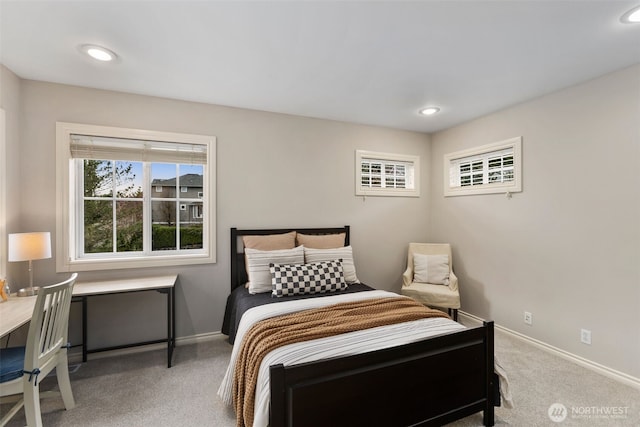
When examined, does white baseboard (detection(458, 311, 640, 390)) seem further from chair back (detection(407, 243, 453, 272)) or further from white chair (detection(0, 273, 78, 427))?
white chair (detection(0, 273, 78, 427))

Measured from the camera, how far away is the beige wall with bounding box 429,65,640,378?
233 cm

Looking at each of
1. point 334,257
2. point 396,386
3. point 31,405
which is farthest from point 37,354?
point 334,257

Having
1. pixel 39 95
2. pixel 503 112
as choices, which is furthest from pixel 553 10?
pixel 39 95

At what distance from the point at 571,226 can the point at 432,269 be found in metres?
1.49

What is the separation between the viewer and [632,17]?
1749 mm

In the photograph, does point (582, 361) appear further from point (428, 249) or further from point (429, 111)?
point (429, 111)

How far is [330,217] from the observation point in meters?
3.70

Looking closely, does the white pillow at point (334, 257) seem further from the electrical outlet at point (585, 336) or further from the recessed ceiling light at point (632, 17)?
the recessed ceiling light at point (632, 17)

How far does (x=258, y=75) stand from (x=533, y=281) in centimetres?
341

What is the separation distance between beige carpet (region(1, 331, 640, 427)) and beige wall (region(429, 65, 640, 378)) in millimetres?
376

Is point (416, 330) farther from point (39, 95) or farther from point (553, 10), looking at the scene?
point (39, 95)

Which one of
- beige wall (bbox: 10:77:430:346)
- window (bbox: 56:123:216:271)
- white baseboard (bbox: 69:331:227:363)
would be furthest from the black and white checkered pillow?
white baseboard (bbox: 69:331:227:363)

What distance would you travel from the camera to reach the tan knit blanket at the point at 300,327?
165 cm

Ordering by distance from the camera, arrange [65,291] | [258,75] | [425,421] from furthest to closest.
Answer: [258,75]
[65,291]
[425,421]
